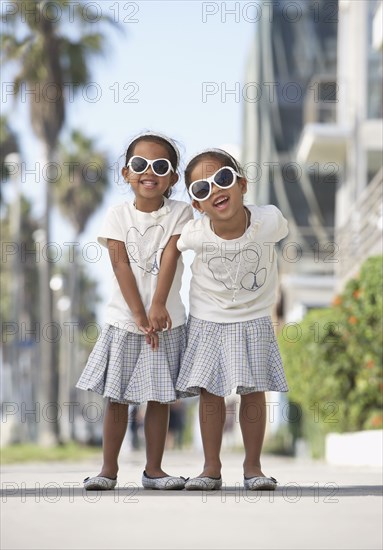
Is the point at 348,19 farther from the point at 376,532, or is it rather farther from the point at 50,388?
the point at 376,532

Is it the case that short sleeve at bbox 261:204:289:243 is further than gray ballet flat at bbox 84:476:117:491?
Yes

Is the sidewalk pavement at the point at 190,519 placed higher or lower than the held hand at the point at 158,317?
lower

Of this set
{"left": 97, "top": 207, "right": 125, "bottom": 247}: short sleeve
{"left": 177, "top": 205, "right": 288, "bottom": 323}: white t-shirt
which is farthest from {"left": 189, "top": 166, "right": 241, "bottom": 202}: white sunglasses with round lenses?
{"left": 97, "top": 207, "right": 125, "bottom": 247}: short sleeve

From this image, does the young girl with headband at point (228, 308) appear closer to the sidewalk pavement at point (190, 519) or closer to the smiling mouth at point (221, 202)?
the smiling mouth at point (221, 202)

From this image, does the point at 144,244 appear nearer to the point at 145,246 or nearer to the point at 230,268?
the point at 145,246

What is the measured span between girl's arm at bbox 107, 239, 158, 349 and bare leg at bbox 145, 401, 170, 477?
1.07ft

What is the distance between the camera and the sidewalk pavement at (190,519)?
4660 mm

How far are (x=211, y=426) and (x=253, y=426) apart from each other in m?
0.21

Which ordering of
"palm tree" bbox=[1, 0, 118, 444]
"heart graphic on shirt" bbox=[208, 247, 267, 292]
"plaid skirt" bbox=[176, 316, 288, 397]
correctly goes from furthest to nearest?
1. "palm tree" bbox=[1, 0, 118, 444]
2. "heart graphic on shirt" bbox=[208, 247, 267, 292]
3. "plaid skirt" bbox=[176, 316, 288, 397]

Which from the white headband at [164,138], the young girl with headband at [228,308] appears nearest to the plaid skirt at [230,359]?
the young girl with headband at [228,308]

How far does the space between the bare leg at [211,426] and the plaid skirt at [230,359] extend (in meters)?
0.05

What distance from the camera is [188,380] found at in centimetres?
624

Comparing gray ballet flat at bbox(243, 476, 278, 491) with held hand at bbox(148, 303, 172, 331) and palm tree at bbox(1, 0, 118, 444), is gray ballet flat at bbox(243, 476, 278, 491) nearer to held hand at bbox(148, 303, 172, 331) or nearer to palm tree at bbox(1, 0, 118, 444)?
held hand at bbox(148, 303, 172, 331)

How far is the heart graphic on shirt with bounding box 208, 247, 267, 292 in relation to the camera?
20.7 ft
